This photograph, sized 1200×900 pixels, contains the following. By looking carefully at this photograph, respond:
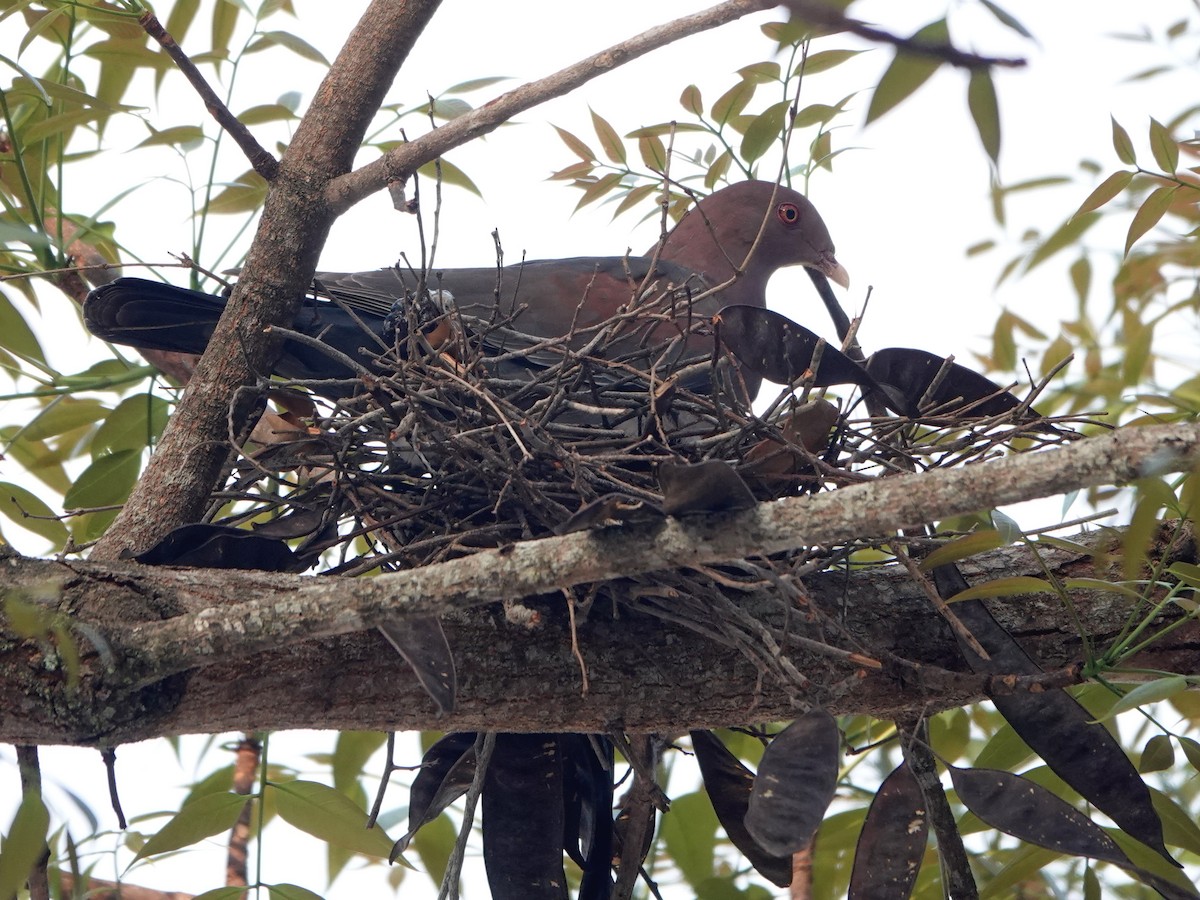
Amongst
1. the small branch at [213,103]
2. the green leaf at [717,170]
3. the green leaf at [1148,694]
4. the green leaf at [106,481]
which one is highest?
the green leaf at [717,170]

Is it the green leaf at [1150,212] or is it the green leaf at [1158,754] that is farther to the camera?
the green leaf at [1150,212]

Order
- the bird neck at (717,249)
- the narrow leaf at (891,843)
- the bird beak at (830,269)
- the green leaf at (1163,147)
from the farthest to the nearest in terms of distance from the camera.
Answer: the bird beak at (830,269) → the bird neck at (717,249) → the green leaf at (1163,147) → the narrow leaf at (891,843)

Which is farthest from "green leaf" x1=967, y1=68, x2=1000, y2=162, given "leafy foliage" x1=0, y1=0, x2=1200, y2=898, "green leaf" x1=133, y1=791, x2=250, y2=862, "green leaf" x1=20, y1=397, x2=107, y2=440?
"green leaf" x1=20, y1=397, x2=107, y2=440

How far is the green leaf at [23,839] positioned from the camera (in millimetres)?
1371

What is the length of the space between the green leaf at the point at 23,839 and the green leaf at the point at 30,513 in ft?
2.81

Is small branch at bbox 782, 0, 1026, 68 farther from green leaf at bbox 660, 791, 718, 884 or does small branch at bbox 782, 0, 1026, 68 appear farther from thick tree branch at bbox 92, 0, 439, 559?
green leaf at bbox 660, 791, 718, 884

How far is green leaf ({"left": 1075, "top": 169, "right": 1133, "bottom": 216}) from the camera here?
2.06 m

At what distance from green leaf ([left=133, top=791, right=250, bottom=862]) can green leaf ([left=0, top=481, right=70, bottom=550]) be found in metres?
0.59

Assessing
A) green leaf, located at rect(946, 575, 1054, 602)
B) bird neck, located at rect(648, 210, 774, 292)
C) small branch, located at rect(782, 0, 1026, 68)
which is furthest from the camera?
bird neck, located at rect(648, 210, 774, 292)

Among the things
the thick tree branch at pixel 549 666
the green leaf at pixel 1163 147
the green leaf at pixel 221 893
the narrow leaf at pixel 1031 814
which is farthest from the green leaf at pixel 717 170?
the green leaf at pixel 221 893

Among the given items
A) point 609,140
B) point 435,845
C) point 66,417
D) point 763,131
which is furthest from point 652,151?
point 435,845

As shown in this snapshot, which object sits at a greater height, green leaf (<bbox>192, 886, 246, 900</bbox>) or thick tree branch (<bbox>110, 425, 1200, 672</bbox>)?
thick tree branch (<bbox>110, 425, 1200, 672</bbox>)

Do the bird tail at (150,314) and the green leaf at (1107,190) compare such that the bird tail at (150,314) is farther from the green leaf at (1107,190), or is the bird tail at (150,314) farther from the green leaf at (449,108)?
the green leaf at (1107,190)

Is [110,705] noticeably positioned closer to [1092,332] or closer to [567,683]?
[567,683]
